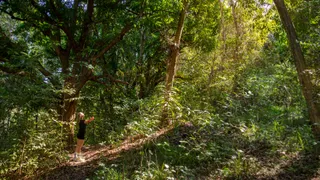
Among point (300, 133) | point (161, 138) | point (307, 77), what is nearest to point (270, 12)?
point (307, 77)

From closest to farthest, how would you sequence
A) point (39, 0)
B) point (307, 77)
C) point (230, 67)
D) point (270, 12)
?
point (307, 77), point (39, 0), point (270, 12), point (230, 67)

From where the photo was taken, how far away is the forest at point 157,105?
534 centimetres

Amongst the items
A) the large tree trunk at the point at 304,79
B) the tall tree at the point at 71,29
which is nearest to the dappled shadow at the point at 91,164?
the tall tree at the point at 71,29

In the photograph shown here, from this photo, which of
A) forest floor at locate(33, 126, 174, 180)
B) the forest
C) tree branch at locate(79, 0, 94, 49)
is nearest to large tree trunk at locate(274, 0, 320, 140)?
the forest

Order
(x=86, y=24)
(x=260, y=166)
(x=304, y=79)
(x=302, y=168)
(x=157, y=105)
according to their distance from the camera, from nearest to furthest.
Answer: (x=302, y=168), (x=260, y=166), (x=304, y=79), (x=157, y=105), (x=86, y=24)

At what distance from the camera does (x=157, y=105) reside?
7363 mm

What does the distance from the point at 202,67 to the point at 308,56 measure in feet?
24.1

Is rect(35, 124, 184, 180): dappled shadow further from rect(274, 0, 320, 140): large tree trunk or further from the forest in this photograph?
rect(274, 0, 320, 140): large tree trunk

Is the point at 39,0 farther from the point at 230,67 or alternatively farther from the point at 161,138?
the point at 230,67

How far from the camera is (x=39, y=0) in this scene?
8.15m

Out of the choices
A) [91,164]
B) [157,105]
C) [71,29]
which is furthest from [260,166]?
[71,29]

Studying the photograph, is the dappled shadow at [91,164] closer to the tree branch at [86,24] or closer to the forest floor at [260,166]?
the forest floor at [260,166]

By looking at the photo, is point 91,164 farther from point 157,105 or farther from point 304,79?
point 304,79

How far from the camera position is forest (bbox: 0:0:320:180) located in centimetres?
534
